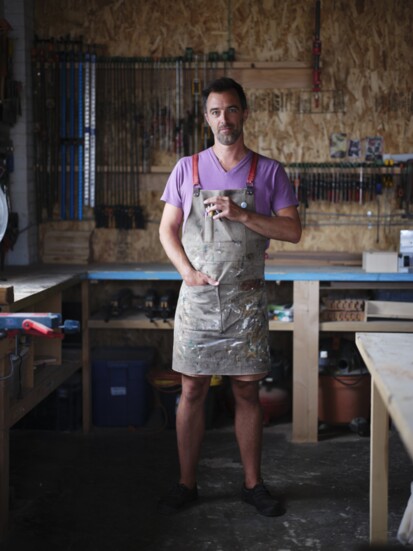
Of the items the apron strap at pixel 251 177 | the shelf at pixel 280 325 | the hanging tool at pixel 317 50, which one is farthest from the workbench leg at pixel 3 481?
the hanging tool at pixel 317 50

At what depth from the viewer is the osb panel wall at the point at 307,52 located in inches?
207

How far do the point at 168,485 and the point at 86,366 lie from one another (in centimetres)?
117

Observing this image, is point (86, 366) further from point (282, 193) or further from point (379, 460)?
point (379, 460)

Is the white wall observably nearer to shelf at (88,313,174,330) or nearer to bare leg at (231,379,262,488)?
shelf at (88,313,174,330)

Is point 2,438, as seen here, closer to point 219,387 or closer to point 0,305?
point 0,305

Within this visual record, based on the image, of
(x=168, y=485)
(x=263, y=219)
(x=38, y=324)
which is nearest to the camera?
(x=38, y=324)

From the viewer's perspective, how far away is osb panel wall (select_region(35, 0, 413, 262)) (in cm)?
525

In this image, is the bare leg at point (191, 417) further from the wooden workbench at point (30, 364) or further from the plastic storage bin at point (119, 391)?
the plastic storage bin at point (119, 391)

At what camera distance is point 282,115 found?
17.5 feet

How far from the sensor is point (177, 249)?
11.6ft

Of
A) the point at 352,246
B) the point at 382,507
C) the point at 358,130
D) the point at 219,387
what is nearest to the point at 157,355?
the point at 219,387

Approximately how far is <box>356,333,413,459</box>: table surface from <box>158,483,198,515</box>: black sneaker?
1303 mm

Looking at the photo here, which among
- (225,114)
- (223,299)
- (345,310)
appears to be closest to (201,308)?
(223,299)

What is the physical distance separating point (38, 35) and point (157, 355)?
2345 millimetres
